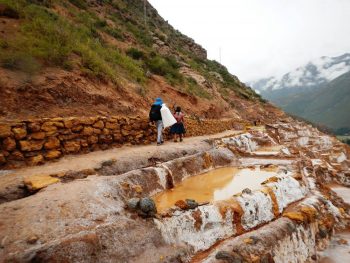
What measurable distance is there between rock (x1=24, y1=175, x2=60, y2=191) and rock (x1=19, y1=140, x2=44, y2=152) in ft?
3.86

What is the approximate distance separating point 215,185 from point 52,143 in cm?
405

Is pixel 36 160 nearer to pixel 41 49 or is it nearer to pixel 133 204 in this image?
pixel 133 204

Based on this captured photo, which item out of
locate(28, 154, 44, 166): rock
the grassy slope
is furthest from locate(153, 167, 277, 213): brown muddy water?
the grassy slope

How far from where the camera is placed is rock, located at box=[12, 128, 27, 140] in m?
5.86

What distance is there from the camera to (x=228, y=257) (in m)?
4.14

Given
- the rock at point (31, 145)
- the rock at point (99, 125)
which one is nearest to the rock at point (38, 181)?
the rock at point (31, 145)

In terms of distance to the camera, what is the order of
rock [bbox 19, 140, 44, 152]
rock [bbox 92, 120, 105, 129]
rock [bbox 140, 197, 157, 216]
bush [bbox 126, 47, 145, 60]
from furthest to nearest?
bush [bbox 126, 47, 145, 60]
rock [bbox 92, 120, 105, 129]
rock [bbox 19, 140, 44, 152]
rock [bbox 140, 197, 157, 216]

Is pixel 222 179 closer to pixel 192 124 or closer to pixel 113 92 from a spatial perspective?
pixel 113 92

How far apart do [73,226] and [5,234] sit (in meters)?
0.77

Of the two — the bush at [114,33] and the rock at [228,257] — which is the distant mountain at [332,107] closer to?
the bush at [114,33]

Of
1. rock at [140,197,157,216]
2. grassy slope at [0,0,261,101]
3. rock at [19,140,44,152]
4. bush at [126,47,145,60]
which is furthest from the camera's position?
bush at [126,47,145,60]

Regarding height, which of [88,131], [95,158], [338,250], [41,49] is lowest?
[338,250]

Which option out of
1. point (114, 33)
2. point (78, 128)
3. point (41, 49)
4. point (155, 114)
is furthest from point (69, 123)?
point (114, 33)

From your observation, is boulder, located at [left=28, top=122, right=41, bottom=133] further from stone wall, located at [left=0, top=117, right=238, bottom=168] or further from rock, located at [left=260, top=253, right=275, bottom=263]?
rock, located at [left=260, top=253, right=275, bottom=263]
